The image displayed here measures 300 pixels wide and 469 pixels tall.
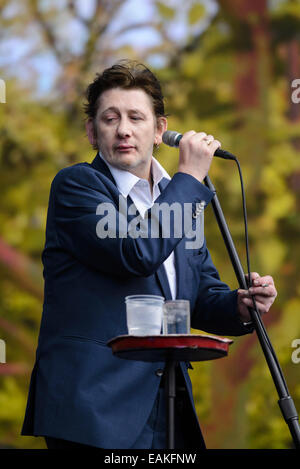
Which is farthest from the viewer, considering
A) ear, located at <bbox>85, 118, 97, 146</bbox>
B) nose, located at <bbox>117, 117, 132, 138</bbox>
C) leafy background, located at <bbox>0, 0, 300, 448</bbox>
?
leafy background, located at <bbox>0, 0, 300, 448</bbox>

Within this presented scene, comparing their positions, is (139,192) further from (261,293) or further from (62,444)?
(62,444)

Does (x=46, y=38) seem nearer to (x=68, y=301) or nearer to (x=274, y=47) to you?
(x=274, y=47)

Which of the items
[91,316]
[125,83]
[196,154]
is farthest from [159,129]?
[91,316]

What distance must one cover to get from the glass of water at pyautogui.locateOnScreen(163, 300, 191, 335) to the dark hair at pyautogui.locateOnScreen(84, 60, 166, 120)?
649mm

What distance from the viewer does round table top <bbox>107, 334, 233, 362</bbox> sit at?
1.21 m

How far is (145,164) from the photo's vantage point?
1.76 meters

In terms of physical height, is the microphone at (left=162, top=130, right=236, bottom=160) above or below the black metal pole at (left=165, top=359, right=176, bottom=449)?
above

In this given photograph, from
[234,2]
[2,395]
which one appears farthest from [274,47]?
[2,395]

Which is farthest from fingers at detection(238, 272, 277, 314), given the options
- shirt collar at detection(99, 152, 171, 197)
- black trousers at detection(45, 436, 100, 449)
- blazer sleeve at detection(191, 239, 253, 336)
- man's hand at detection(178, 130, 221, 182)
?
black trousers at detection(45, 436, 100, 449)

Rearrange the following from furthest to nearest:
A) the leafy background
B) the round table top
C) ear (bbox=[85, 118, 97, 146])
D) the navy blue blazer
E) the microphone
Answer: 1. the leafy background
2. ear (bbox=[85, 118, 97, 146])
3. the microphone
4. the navy blue blazer
5. the round table top

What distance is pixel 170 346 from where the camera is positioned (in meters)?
1.21

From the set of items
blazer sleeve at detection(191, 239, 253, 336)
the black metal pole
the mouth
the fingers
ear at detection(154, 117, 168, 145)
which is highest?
ear at detection(154, 117, 168, 145)

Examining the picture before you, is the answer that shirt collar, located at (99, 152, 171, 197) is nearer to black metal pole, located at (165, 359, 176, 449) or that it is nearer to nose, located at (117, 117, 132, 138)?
nose, located at (117, 117, 132, 138)

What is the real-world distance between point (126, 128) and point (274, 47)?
3.22 m
